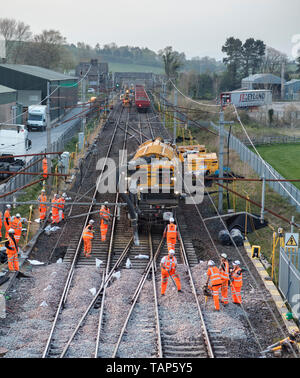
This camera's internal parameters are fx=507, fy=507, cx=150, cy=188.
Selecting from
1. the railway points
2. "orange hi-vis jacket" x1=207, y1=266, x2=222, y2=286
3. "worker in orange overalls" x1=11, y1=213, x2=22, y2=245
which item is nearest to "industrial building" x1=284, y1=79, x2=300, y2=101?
the railway points

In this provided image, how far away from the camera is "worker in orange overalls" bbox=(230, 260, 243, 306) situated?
11.9 metres

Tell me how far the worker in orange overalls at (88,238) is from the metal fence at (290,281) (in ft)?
18.9

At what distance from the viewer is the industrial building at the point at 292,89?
59312 millimetres

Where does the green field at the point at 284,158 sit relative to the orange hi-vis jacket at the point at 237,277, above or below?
above

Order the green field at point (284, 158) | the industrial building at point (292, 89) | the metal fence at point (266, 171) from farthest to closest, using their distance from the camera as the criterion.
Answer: the industrial building at point (292, 89) < the green field at point (284, 158) < the metal fence at point (266, 171)

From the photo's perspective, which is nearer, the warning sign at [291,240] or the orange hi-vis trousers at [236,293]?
the orange hi-vis trousers at [236,293]

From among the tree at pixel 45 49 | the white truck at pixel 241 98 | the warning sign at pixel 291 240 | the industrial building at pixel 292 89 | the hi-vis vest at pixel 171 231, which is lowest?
the hi-vis vest at pixel 171 231

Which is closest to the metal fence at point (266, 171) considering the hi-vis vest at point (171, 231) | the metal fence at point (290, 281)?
the hi-vis vest at point (171, 231)

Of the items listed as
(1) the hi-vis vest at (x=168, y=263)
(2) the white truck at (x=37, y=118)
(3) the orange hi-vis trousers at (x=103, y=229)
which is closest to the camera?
(1) the hi-vis vest at (x=168, y=263)

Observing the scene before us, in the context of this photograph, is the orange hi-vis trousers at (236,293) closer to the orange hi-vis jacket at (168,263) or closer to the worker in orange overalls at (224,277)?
the worker in orange overalls at (224,277)

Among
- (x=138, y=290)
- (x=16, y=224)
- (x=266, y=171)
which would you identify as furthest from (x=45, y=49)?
(x=138, y=290)

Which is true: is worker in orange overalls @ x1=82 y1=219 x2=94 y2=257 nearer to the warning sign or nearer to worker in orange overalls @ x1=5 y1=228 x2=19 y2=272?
worker in orange overalls @ x1=5 y1=228 x2=19 y2=272

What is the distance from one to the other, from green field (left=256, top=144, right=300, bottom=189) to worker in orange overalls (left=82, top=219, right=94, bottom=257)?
1314cm
